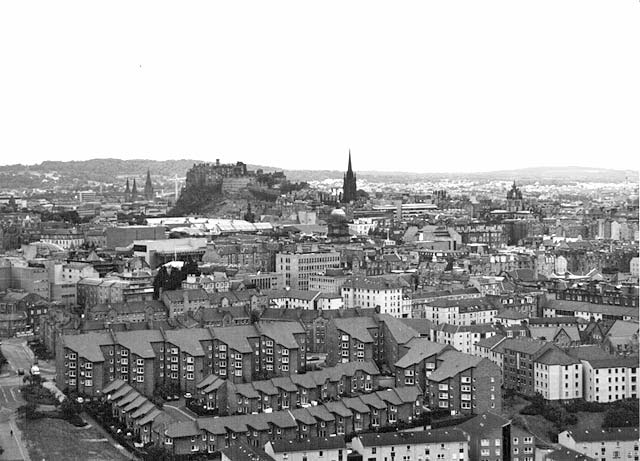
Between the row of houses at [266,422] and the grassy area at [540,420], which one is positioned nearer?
the row of houses at [266,422]

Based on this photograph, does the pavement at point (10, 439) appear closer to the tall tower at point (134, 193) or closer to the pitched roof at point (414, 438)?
the pitched roof at point (414, 438)

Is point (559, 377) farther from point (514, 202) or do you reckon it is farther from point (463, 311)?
point (514, 202)

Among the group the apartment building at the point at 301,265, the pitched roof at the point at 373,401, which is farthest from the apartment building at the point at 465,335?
the apartment building at the point at 301,265

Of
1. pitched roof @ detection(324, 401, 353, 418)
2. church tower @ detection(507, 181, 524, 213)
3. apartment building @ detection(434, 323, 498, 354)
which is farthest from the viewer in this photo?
church tower @ detection(507, 181, 524, 213)

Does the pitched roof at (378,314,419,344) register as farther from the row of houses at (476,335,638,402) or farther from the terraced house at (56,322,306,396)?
the row of houses at (476,335,638,402)

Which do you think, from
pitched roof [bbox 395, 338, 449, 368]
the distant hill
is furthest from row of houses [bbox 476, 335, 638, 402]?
the distant hill

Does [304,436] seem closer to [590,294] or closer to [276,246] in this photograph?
[590,294]
